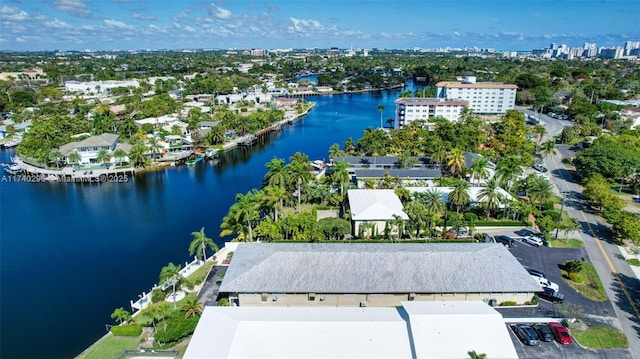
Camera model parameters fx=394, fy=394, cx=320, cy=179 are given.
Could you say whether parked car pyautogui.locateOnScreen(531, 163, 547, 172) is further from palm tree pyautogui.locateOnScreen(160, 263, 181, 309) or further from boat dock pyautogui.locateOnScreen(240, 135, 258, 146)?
boat dock pyautogui.locateOnScreen(240, 135, 258, 146)

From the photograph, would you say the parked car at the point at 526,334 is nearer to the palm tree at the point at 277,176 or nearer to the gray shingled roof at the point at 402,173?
the palm tree at the point at 277,176

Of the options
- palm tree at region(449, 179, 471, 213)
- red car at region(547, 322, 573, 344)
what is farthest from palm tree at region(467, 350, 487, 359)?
palm tree at region(449, 179, 471, 213)

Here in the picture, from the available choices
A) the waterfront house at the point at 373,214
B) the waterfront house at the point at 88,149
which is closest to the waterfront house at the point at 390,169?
the waterfront house at the point at 373,214

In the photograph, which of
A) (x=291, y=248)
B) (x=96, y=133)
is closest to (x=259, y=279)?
(x=291, y=248)

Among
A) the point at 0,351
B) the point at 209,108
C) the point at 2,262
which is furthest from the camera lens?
the point at 209,108

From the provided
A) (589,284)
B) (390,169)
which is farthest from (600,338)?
(390,169)

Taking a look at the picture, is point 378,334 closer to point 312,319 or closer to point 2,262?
point 312,319
